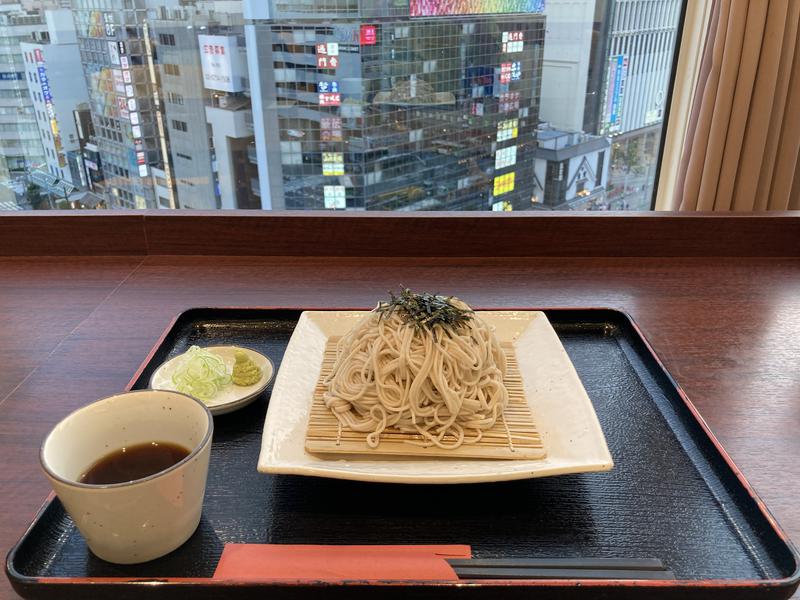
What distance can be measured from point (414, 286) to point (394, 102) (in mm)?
1273

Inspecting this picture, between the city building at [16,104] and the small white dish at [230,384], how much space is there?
1.92 m

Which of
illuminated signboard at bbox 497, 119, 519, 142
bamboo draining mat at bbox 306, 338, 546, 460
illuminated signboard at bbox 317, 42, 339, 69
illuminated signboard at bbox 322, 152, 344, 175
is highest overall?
illuminated signboard at bbox 317, 42, 339, 69

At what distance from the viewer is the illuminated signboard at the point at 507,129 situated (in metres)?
2.51

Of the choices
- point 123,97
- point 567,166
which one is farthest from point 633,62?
point 123,97

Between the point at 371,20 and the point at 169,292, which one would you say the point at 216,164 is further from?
the point at 169,292

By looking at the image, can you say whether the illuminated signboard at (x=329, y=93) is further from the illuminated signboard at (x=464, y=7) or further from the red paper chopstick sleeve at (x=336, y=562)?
the red paper chopstick sleeve at (x=336, y=562)

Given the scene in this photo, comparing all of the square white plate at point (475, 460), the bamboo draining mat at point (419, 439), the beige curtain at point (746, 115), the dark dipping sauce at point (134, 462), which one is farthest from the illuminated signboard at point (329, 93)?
the dark dipping sauce at point (134, 462)

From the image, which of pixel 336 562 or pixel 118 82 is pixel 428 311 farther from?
pixel 118 82

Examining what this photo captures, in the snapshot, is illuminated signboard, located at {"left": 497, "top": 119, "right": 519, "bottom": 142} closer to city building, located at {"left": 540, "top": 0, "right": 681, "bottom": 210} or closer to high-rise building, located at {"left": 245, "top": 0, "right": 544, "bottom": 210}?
high-rise building, located at {"left": 245, "top": 0, "right": 544, "bottom": 210}

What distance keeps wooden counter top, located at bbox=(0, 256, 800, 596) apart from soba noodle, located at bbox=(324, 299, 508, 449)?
A: 1.04 feet

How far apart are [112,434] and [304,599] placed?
30 centimetres

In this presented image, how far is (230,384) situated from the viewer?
964mm

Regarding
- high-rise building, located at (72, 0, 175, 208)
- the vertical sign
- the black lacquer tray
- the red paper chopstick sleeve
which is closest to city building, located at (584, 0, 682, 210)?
the vertical sign

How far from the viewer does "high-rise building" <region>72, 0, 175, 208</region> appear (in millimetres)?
2312
